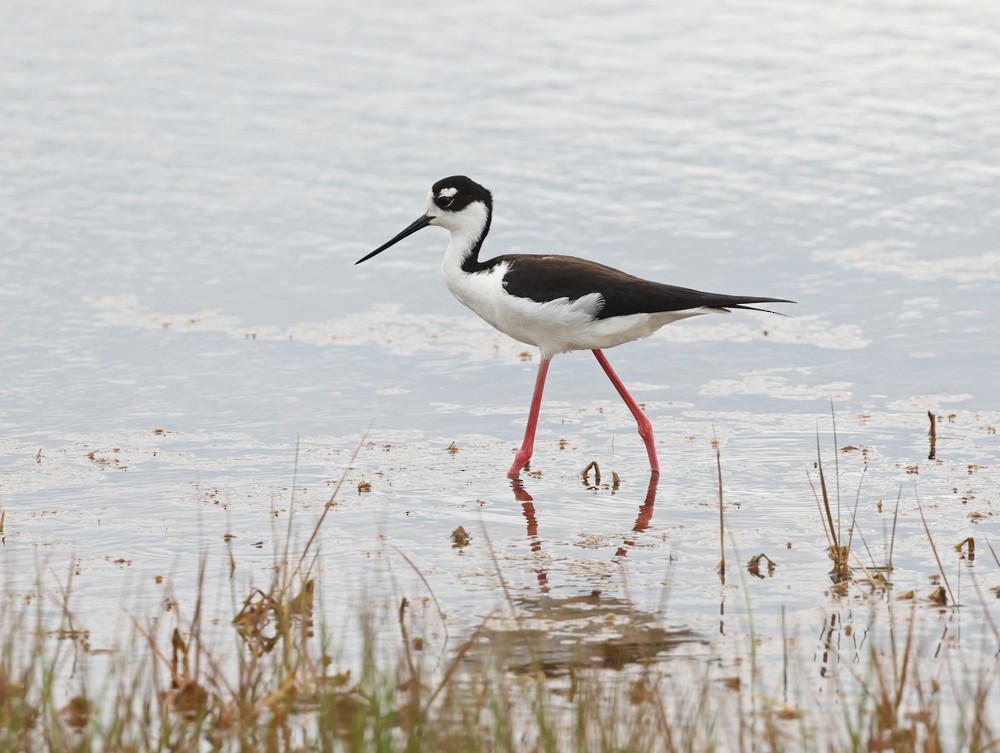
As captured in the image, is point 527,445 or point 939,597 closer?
point 939,597

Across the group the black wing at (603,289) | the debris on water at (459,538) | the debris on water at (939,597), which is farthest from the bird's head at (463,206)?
the debris on water at (939,597)

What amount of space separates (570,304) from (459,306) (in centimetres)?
298

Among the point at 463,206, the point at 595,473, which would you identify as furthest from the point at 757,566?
the point at 463,206

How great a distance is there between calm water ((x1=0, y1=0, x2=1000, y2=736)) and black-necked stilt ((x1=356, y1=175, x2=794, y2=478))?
0.50 metres

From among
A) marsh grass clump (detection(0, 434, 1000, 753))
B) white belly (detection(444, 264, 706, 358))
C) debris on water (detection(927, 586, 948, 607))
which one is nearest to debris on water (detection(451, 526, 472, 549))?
marsh grass clump (detection(0, 434, 1000, 753))

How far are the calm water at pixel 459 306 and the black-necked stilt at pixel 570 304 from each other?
1.65 feet

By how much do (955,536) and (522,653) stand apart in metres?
2.10

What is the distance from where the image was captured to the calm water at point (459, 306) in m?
6.36

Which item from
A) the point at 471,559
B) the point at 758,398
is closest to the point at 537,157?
the point at 758,398

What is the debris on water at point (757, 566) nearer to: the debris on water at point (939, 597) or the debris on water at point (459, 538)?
the debris on water at point (939, 597)

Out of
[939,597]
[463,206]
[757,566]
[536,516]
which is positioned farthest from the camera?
[463,206]

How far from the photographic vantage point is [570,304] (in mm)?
7461

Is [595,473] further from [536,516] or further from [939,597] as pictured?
[939,597]

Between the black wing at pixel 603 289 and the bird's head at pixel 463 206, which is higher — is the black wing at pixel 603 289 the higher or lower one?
the lower one
